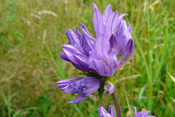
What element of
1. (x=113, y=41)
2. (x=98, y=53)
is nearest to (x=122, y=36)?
(x=113, y=41)

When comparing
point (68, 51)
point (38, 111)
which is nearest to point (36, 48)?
point (38, 111)

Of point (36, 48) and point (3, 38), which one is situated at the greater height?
point (3, 38)

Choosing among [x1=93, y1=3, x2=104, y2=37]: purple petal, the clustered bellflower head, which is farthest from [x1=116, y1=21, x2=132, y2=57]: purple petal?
[x1=93, y1=3, x2=104, y2=37]: purple petal

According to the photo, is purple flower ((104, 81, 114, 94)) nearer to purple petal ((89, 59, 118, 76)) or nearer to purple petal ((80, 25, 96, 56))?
purple petal ((89, 59, 118, 76))

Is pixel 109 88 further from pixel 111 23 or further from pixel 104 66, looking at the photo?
pixel 111 23

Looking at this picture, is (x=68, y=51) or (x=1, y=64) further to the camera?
(x=1, y=64)

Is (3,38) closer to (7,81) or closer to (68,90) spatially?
(7,81)

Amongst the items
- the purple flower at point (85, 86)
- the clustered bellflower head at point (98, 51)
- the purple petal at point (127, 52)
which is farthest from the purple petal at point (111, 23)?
the purple flower at point (85, 86)

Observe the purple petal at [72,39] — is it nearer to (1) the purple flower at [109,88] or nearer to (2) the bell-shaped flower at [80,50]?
(2) the bell-shaped flower at [80,50]

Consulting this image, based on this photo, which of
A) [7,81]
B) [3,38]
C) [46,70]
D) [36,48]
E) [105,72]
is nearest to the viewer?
[105,72]
